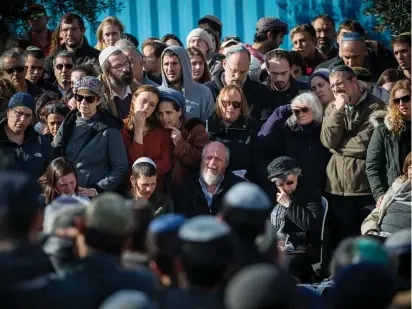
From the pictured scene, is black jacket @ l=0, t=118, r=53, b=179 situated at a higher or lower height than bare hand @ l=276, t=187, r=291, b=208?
higher

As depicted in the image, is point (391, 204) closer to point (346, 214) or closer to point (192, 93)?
point (346, 214)

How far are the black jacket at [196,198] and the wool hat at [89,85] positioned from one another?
101cm

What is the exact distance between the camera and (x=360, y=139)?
332 inches

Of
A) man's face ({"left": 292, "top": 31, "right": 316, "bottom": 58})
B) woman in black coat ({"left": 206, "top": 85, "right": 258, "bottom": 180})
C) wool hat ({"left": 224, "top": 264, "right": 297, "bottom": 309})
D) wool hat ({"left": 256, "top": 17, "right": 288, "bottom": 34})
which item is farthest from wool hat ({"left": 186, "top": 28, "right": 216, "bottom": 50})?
wool hat ({"left": 224, "top": 264, "right": 297, "bottom": 309})

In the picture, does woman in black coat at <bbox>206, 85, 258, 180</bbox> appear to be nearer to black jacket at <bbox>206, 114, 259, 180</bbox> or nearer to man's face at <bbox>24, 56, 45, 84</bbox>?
black jacket at <bbox>206, 114, 259, 180</bbox>

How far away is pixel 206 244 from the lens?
12.8ft

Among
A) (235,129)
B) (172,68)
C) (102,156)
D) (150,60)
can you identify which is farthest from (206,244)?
(150,60)

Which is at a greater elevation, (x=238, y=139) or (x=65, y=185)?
(x=238, y=139)

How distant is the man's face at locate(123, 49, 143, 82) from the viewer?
948cm

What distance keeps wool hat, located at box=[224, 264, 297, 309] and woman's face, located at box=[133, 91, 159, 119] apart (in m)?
4.89

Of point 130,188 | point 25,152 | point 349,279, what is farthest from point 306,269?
point 349,279

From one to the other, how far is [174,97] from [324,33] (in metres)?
2.82

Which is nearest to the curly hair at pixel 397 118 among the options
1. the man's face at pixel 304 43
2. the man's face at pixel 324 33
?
the man's face at pixel 304 43

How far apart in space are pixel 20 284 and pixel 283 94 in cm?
565
